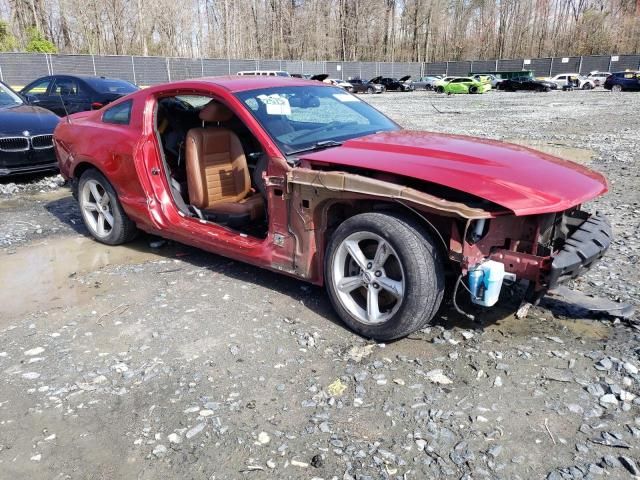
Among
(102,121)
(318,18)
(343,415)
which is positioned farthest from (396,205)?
(318,18)

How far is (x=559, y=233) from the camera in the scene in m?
3.28

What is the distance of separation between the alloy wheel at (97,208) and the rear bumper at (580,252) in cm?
409

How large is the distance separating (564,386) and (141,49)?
51.2 m

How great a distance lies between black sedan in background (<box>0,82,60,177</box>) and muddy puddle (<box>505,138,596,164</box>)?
839 cm

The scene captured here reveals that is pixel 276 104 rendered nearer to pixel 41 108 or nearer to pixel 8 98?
pixel 41 108

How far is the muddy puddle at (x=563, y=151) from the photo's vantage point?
9578 millimetres

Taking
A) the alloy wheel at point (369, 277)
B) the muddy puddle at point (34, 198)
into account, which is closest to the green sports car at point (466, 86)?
the muddy puddle at point (34, 198)

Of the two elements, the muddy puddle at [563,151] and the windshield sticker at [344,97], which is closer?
the windshield sticker at [344,97]

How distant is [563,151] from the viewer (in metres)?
10.6

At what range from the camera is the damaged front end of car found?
2.87 meters

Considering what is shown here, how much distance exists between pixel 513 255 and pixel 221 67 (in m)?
40.3

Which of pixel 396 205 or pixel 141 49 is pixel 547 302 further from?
pixel 141 49

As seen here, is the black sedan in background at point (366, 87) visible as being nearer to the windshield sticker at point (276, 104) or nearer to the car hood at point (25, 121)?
the car hood at point (25, 121)

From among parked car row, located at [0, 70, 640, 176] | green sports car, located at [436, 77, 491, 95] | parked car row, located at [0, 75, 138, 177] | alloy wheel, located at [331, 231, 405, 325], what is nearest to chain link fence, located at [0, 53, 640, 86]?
green sports car, located at [436, 77, 491, 95]
